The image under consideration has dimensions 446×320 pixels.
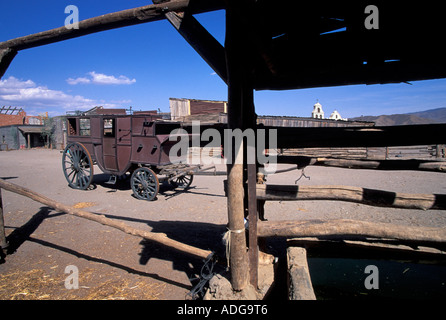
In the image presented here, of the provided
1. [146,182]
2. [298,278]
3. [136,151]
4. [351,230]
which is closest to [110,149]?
[136,151]

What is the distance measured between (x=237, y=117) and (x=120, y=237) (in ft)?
12.8

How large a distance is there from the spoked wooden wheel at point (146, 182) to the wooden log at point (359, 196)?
16.6 feet

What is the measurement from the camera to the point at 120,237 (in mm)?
4734

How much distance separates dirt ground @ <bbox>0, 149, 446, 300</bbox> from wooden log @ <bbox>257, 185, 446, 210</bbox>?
1142 millimetres

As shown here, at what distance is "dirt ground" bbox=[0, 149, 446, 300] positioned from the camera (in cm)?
318

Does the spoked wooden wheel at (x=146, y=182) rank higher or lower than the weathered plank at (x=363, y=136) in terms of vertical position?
lower

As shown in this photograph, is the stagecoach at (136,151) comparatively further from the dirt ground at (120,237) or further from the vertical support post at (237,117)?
the vertical support post at (237,117)

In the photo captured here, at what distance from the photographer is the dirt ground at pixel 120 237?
→ 3.18 meters

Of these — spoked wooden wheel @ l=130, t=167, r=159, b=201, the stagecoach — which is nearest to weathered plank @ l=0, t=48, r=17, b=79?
the stagecoach

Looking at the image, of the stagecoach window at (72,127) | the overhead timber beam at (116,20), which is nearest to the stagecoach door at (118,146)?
the stagecoach window at (72,127)

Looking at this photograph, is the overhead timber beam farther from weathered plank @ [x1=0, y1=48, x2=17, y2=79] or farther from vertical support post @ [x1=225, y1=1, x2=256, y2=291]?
vertical support post @ [x1=225, y1=1, x2=256, y2=291]

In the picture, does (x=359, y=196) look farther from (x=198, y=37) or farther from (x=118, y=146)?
(x=118, y=146)
